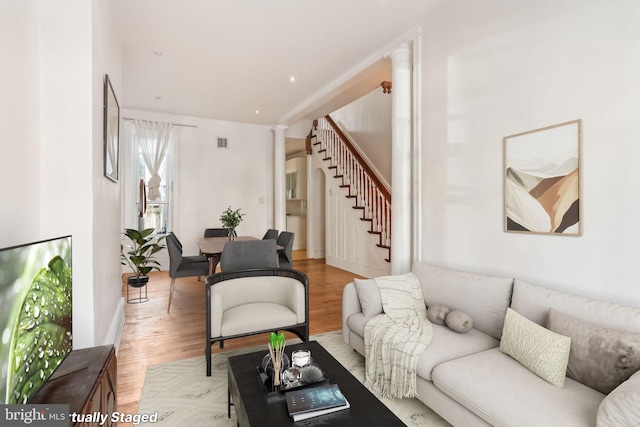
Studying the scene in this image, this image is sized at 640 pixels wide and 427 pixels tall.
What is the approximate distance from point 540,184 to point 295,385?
6.74ft

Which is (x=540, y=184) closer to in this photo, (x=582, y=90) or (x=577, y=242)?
(x=577, y=242)

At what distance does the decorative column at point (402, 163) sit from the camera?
11.0 feet

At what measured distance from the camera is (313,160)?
739 centimetres

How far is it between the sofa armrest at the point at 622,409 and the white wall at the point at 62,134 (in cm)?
247

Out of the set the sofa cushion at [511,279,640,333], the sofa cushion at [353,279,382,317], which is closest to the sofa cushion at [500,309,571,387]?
the sofa cushion at [511,279,640,333]

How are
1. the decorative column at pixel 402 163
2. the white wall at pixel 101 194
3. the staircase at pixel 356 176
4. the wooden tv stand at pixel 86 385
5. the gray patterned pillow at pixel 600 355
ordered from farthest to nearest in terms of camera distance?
the staircase at pixel 356 176 < the decorative column at pixel 402 163 < the white wall at pixel 101 194 < the gray patterned pillow at pixel 600 355 < the wooden tv stand at pixel 86 385

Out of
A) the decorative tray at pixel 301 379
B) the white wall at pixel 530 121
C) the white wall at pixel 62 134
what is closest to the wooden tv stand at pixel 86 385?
the white wall at pixel 62 134

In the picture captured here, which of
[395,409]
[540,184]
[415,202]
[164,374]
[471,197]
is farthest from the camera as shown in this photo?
[415,202]

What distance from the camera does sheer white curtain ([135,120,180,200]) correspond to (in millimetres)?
5984

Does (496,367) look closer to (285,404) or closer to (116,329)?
(285,404)

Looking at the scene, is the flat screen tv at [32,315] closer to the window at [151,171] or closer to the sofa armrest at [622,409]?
the sofa armrest at [622,409]

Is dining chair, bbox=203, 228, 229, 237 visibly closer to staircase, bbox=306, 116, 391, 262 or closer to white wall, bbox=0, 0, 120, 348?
staircase, bbox=306, 116, 391, 262

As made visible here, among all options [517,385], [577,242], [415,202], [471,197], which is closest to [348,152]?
[415,202]

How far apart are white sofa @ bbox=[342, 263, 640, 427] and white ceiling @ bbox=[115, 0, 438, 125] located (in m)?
2.49
